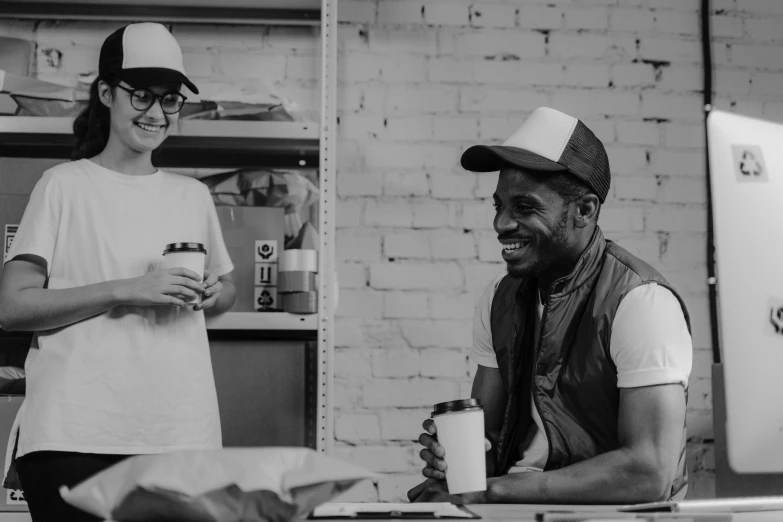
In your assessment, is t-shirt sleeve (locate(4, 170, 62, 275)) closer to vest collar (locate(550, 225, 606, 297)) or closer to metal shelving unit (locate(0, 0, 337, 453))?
metal shelving unit (locate(0, 0, 337, 453))

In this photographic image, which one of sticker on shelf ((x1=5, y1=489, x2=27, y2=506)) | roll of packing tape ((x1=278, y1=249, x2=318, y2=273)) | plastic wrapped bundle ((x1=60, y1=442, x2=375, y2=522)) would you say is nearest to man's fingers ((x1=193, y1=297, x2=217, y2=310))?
roll of packing tape ((x1=278, y1=249, x2=318, y2=273))

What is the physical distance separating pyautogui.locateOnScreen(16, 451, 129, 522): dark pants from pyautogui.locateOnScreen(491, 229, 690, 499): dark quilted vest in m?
0.83

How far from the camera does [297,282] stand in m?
2.04

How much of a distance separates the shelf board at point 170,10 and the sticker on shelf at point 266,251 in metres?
0.72

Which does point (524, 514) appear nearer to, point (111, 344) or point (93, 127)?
point (111, 344)

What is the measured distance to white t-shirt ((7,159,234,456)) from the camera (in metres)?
1.74

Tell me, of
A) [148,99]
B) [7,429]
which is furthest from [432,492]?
[7,429]

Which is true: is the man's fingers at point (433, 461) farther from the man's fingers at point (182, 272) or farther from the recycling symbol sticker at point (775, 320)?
the man's fingers at point (182, 272)

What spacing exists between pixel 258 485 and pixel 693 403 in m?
2.17

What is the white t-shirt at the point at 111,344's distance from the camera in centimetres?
174

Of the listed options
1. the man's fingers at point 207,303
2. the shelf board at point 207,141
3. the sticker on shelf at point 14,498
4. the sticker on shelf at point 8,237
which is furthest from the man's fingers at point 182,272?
the sticker on shelf at point 14,498

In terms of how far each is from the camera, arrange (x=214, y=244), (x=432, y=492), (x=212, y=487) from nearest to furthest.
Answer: (x=212, y=487)
(x=432, y=492)
(x=214, y=244)

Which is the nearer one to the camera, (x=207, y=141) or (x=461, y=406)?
(x=461, y=406)

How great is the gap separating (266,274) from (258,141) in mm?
335
